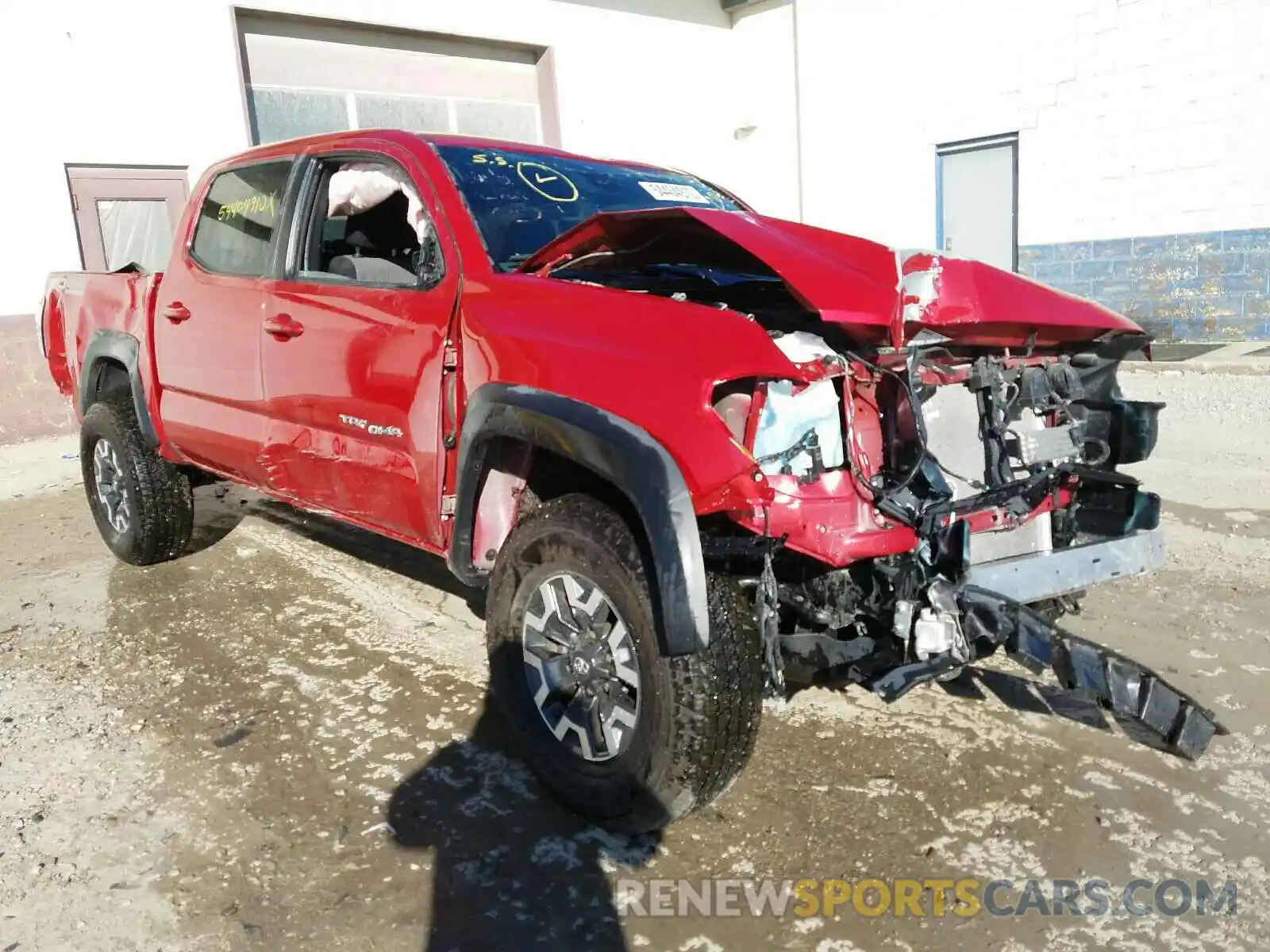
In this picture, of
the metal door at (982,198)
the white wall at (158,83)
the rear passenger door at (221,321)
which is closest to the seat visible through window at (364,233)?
the rear passenger door at (221,321)

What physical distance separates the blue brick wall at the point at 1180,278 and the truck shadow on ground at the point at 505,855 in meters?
10.0

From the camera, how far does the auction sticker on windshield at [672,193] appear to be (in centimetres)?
390

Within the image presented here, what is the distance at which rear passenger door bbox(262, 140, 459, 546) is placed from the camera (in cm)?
315

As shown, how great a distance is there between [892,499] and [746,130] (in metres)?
13.8

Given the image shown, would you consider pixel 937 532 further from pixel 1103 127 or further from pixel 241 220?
pixel 1103 127

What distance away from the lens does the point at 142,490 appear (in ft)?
16.2

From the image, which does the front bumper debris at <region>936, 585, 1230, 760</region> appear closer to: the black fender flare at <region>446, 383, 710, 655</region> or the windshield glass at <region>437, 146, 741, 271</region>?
the black fender flare at <region>446, 383, 710, 655</region>

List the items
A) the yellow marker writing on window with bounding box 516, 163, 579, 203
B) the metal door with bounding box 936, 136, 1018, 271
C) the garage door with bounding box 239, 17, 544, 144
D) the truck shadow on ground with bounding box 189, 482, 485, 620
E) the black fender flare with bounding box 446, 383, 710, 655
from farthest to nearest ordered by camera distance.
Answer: the metal door with bounding box 936, 136, 1018, 271
the garage door with bounding box 239, 17, 544, 144
the truck shadow on ground with bounding box 189, 482, 485, 620
the yellow marker writing on window with bounding box 516, 163, 579, 203
the black fender flare with bounding box 446, 383, 710, 655

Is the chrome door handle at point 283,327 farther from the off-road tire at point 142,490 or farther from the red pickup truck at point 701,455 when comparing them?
the off-road tire at point 142,490

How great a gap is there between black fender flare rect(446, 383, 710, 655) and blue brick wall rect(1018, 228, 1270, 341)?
32.6 ft

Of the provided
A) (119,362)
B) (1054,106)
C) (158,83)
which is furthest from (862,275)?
(1054,106)

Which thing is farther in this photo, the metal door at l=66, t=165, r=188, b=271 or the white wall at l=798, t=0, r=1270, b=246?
the white wall at l=798, t=0, r=1270, b=246

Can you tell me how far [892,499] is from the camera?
2.52 meters

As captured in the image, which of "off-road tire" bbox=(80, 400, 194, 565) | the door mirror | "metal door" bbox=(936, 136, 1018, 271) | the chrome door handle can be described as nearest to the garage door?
"metal door" bbox=(936, 136, 1018, 271)
